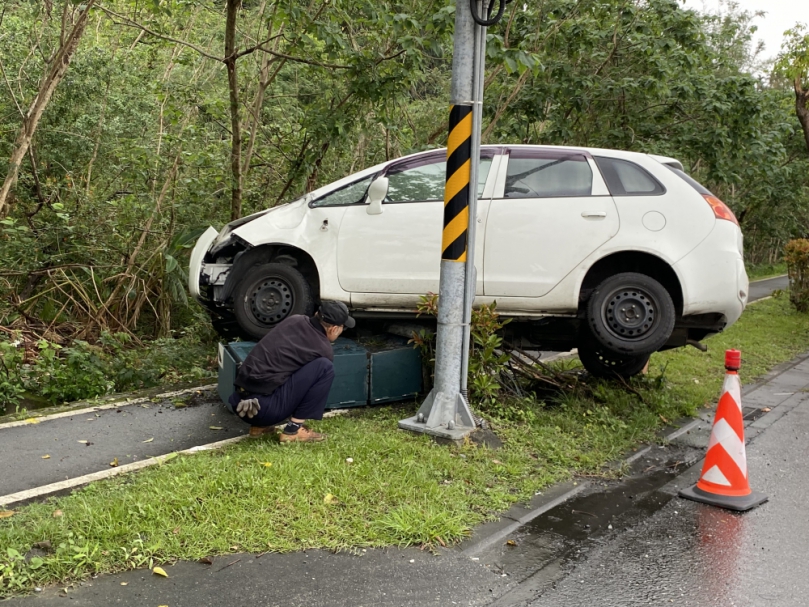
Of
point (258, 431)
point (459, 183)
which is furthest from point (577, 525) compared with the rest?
point (459, 183)

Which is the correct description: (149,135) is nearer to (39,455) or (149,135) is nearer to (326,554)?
(39,455)

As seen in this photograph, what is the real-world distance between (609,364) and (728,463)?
2.55 meters

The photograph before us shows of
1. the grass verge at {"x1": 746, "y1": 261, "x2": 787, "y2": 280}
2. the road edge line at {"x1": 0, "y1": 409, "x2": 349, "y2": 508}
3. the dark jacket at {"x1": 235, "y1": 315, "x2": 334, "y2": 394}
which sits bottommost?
the grass verge at {"x1": 746, "y1": 261, "x2": 787, "y2": 280}

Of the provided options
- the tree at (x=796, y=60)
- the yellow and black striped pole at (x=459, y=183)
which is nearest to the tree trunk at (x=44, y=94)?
the yellow and black striped pole at (x=459, y=183)

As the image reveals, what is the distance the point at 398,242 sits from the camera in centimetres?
679

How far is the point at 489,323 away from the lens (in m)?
6.26

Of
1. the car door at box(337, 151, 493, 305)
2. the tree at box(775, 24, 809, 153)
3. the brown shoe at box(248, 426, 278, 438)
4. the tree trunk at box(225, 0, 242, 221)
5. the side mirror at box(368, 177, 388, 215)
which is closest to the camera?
the brown shoe at box(248, 426, 278, 438)

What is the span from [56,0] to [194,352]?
19.2ft

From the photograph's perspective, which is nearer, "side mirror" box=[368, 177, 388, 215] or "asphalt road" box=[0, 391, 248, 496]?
"asphalt road" box=[0, 391, 248, 496]

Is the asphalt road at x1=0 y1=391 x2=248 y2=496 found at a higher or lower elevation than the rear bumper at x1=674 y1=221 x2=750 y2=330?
lower

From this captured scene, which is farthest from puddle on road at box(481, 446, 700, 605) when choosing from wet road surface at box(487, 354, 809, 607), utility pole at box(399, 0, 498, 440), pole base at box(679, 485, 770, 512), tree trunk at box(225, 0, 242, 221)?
tree trunk at box(225, 0, 242, 221)

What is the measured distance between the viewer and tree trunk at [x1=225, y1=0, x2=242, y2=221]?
29.8 feet

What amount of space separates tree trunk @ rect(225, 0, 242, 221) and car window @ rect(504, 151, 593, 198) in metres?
4.09

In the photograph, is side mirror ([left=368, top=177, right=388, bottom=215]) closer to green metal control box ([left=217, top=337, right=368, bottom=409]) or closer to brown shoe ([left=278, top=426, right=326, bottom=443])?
green metal control box ([left=217, top=337, right=368, bottom=409])
